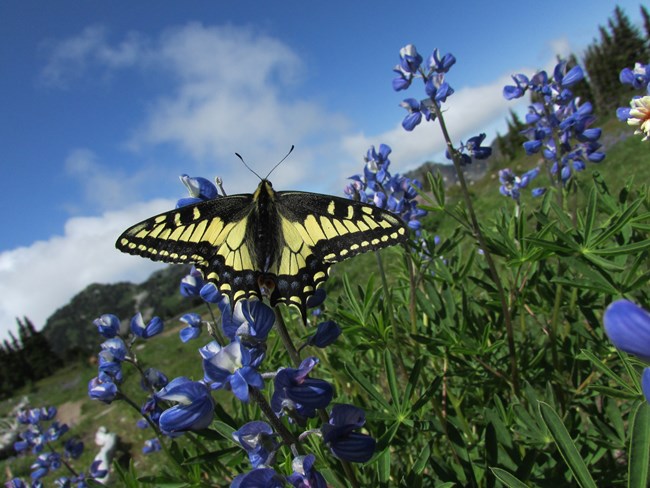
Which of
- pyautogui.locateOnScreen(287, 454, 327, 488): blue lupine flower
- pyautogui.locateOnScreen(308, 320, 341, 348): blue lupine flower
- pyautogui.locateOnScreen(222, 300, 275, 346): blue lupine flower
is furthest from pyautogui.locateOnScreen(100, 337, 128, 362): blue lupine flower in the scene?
pyautogui.locateOnScreen(287, 454, 327, 488): blue lupine flower

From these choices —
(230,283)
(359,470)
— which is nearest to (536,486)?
(359,470)

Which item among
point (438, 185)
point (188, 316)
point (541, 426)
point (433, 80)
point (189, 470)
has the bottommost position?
point (541, 426)

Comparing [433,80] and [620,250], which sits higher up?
[433,80]

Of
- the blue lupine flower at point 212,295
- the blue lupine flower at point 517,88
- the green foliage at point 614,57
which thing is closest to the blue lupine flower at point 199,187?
the blue lupine flower at point 212,295

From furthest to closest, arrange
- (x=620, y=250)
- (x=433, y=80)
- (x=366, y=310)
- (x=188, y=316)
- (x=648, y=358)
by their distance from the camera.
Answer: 1. (x=433, y=80)
2. (x=366, y=310)
3. (x=188, y=316)
4. (x=620, y=250)
5. (x=648, y=358)

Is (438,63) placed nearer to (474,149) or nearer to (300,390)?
(474,149)

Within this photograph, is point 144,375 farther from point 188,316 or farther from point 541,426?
point 541,426

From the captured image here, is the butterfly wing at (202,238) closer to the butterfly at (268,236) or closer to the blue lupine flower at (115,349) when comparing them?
the butterfly at (268,236)

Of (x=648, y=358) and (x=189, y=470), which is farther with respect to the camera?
(x=189, y=470)
